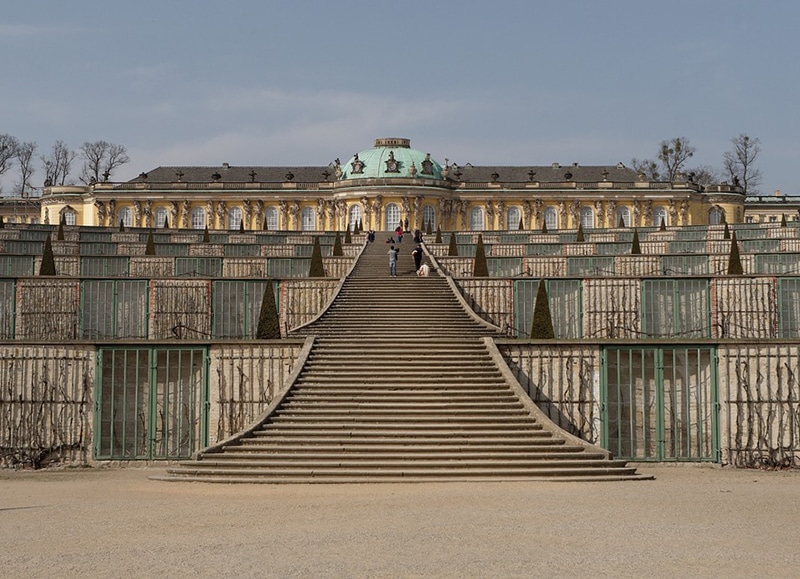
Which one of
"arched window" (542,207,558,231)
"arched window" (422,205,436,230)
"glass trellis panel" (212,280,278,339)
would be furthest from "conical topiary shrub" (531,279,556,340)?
"arched window" (542,207,558,231)

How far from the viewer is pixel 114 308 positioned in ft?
85.9

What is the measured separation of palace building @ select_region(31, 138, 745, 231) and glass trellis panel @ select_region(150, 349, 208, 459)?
63122mm

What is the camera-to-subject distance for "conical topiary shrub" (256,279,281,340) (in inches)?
959

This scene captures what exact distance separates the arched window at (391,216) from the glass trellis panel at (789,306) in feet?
187

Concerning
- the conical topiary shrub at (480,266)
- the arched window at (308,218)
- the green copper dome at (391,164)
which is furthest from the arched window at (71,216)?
the conical topiary shrub at (480,266)

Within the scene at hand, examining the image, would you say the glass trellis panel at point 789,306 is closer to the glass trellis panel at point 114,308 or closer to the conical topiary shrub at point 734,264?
Answer: the conical topiary shrub at point 734,264

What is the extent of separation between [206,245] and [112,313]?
49.5 ft

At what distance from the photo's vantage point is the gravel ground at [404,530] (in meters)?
10.5

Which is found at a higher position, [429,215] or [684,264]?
[429,215]

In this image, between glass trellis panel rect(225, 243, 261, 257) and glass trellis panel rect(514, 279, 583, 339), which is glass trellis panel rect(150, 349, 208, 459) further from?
glass trellis panel rect(225, 243, 261, 257)

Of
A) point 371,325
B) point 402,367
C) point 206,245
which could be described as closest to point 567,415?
point 402,367

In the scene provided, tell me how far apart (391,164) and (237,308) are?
2246 inches

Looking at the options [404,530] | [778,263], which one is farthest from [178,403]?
[778,263]

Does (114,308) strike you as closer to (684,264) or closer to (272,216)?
(684,264)
